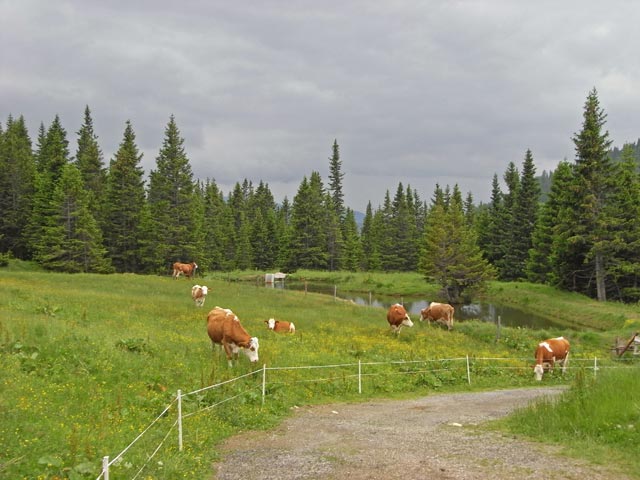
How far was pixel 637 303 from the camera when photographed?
152ft

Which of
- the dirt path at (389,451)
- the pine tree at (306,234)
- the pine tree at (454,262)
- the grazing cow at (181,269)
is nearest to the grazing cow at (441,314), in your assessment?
the dirt path at (389,451)

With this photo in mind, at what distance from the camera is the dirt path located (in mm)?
9078

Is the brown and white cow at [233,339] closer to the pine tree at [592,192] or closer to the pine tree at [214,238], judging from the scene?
the pine tree at [592,192]

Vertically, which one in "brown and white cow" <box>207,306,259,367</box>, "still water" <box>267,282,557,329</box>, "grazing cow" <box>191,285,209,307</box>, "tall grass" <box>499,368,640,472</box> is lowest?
"still water" <box>267,282,557,329</box>

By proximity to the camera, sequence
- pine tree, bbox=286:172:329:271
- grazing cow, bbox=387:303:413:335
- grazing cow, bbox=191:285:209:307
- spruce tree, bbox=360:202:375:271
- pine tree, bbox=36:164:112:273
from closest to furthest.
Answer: grazing cow, bbox=387:303:413:335
grazing cow, bbox=191:285:209:307
pine tree, bbox=36:164:112:273
pine tree, bbox=286:172:329:271
spruce tree, bbox=360:202:375:271

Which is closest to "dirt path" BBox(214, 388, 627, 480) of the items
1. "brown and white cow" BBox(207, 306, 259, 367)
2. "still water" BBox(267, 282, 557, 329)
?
"brown and white cow" BBox(207, 306, 259, 367)

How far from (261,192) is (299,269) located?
42.5m

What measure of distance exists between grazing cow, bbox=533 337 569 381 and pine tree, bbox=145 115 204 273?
Result: 43.2 m

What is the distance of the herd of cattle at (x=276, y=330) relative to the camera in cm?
1783

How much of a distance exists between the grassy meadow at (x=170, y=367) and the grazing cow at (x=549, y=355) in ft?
2.10

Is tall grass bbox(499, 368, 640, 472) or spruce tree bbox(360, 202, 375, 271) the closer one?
tall grass bbox(499, 368, 640, 472)

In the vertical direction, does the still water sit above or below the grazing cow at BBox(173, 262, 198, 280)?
below

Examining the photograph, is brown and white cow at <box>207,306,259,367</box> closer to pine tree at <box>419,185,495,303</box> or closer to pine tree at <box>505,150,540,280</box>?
pine tree at <box>419,185,495,303</box>

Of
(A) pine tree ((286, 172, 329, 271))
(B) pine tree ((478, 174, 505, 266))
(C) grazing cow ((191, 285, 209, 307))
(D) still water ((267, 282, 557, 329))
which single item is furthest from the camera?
(A) pine tree ((286, 172, 329, 271))
